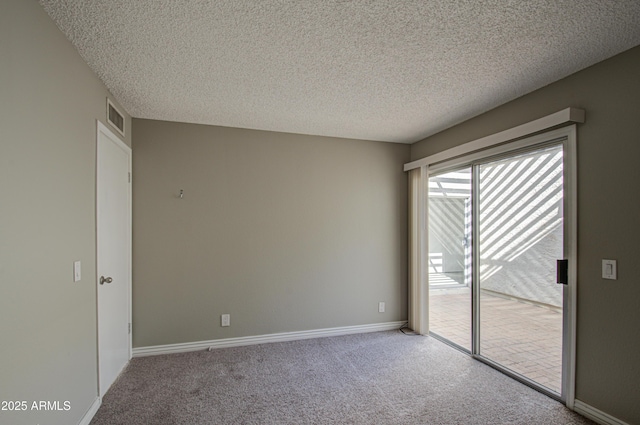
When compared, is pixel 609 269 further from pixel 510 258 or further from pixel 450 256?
pixel 450 256

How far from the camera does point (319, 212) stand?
3957mm

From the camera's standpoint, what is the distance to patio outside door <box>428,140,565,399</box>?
2.60 metres

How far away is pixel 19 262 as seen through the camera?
4.65ft

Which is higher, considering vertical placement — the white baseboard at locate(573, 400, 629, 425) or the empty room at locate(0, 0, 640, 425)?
the empty room at locate(0, 0, 640, 425)

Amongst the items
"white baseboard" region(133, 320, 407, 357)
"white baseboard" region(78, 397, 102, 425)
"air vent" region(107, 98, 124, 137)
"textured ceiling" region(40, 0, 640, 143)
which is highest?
"textured ceiling" region(40, 0, 640, 143)

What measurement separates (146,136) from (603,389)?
450 centimetres

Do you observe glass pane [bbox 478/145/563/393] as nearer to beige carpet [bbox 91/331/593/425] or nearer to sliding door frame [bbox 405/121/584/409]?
sliding door frame [bbox 405/121/584/409]

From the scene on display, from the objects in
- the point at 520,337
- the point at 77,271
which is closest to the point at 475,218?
the point at 520,337

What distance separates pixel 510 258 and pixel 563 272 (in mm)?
569

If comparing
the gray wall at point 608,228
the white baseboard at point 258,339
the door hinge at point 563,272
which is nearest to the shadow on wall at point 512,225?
the door hinge at point 563,272

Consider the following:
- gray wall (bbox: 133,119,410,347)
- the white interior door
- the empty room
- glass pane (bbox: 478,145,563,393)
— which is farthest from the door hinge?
the white interior door

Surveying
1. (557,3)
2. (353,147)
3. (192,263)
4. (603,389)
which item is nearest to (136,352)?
(192,263)

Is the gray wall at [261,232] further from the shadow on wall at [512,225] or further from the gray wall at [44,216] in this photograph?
the gray wall at [44,216]

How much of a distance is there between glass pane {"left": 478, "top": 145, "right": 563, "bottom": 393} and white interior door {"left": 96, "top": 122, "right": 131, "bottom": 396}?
3482mm
